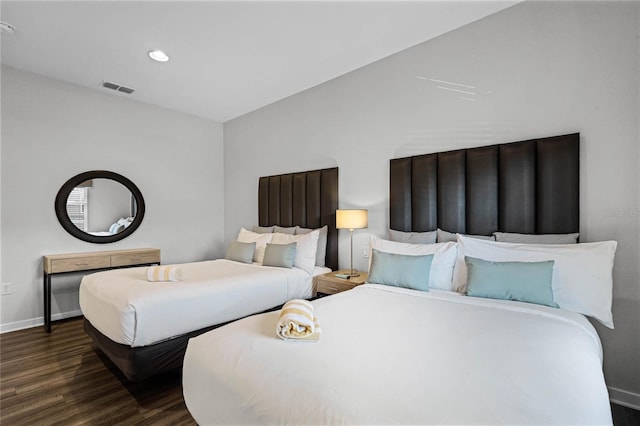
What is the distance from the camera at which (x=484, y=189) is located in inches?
97.4

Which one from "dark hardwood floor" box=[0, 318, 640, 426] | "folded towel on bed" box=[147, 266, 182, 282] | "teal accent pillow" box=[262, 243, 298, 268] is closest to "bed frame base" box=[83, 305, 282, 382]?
"dark hardwood floor" box=[0, 318, 640, 426]

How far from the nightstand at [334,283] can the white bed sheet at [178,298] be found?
0.62ft

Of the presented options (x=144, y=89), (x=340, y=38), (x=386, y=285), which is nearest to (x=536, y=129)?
(x=386, y=285)

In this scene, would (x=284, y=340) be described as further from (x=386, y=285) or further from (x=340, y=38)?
(x=340, y=38)

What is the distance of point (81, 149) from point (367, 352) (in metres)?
4.28

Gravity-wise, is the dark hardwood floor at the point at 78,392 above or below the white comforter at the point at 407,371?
below

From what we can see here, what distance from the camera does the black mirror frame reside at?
3680 mm

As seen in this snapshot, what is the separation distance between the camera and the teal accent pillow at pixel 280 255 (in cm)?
331

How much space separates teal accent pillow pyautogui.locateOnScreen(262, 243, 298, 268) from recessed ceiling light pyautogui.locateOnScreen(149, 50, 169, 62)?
2.19 meters

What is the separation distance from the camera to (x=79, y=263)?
11.4ft

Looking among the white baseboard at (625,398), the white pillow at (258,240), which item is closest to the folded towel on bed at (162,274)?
the white pillow at (258,240)

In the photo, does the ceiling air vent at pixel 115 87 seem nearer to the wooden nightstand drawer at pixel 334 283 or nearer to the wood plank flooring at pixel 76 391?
the wood plank flooring at pixel 76 391

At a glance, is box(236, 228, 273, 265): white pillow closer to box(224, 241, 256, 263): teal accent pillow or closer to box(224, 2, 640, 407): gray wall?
box(224, 241, 256, 263): teal accent pillow

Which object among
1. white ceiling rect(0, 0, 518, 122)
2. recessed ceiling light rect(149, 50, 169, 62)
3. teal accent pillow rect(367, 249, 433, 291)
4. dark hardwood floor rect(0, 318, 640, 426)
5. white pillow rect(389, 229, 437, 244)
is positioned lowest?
dark hardwood floor rect(0, 318, 640, 426)
